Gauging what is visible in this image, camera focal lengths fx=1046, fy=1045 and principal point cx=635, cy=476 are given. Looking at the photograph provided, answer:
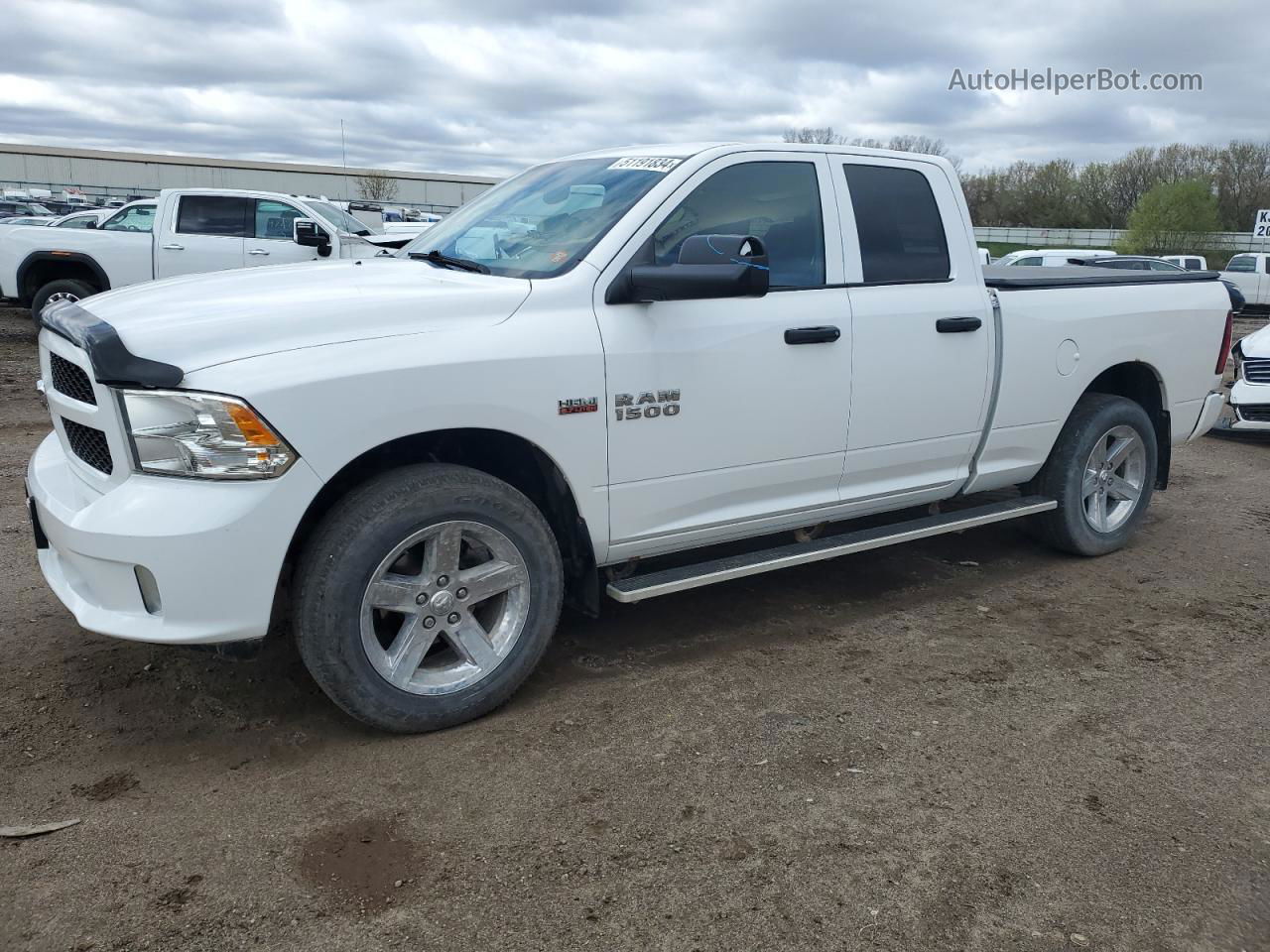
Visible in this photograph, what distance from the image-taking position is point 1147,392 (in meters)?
5.89

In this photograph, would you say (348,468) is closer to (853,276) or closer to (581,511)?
(581,511)

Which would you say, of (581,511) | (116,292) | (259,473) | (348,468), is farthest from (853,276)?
(116,292)

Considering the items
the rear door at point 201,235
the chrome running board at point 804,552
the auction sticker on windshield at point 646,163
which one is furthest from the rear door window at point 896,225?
the rear door at point 201,235

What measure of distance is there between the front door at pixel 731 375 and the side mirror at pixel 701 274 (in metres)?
0.08

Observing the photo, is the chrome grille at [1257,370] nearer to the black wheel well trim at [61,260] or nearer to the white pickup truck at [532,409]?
the white pickup truck at [532,409]

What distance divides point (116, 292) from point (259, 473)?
1.21 metres

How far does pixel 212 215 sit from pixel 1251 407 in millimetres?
11373

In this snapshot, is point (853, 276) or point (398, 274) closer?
point (398, 274)

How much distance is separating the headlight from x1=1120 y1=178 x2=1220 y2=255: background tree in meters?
57.3

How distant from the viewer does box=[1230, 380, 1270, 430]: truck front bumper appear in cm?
930

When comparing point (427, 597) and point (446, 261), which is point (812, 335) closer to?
point (446, 261)

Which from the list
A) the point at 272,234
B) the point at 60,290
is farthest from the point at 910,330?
the point at 60,290

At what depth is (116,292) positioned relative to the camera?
3.74 metres

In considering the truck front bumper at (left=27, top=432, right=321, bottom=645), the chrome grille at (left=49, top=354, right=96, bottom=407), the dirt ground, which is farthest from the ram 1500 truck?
the chrome grille at (left=49, top=354, right=96, bottom=407)
